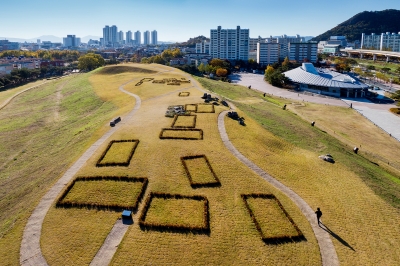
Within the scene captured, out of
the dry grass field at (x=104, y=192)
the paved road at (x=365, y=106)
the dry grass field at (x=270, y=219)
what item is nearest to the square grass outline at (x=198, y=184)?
the dry grass field at (x=270, y=219)

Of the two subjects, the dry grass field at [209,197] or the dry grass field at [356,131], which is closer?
the dry grass field at [209,197]

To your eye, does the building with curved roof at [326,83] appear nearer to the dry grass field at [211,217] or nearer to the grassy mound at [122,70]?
the grassy mound at [122,70]

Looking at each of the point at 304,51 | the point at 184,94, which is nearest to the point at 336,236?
the point at 184,94

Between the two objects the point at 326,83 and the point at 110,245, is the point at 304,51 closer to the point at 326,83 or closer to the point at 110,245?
the point at 326,83

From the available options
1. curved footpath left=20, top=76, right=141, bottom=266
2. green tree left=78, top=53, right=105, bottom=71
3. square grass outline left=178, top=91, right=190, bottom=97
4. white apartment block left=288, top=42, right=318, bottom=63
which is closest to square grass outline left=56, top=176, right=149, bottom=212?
curved footpath left=20, top=76, right=141, bottom=266

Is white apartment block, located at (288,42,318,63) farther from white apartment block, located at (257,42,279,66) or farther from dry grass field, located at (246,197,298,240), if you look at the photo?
dry grass field, located at (246,197,298,240)

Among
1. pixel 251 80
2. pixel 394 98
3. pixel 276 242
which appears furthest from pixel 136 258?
pixel 251 80
